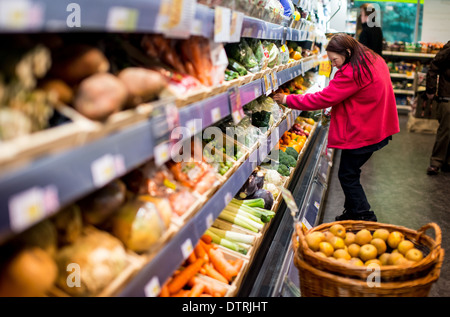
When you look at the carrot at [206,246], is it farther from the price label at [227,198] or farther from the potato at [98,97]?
the potato at [98,97]

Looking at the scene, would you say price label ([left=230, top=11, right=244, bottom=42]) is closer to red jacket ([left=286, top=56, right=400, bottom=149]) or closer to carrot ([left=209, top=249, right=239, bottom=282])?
carrot ([left=209, top=249, right=239, bottom=282])

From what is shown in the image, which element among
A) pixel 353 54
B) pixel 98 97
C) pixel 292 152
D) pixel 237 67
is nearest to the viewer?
pixel 98 97

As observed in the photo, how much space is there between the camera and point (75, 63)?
1152mm

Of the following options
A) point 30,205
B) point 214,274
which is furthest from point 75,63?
point 214,274

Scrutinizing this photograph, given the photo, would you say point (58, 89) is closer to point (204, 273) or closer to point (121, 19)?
point (121, 19)

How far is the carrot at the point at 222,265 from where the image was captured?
6.98 feet

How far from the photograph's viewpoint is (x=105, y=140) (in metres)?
1.06

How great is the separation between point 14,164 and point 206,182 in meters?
1.20

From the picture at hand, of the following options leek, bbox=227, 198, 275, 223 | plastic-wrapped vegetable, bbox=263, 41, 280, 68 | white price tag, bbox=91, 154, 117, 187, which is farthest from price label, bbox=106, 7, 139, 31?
plastic-wrapped vegetable, bbox=263, 41, 280, 68

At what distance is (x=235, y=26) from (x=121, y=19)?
1.04 m

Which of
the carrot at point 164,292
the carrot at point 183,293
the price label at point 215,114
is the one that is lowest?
the carrot at point 183,293

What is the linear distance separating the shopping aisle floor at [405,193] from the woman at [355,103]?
800 mm

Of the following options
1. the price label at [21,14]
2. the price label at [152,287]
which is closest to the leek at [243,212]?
the price label at [152,287]
